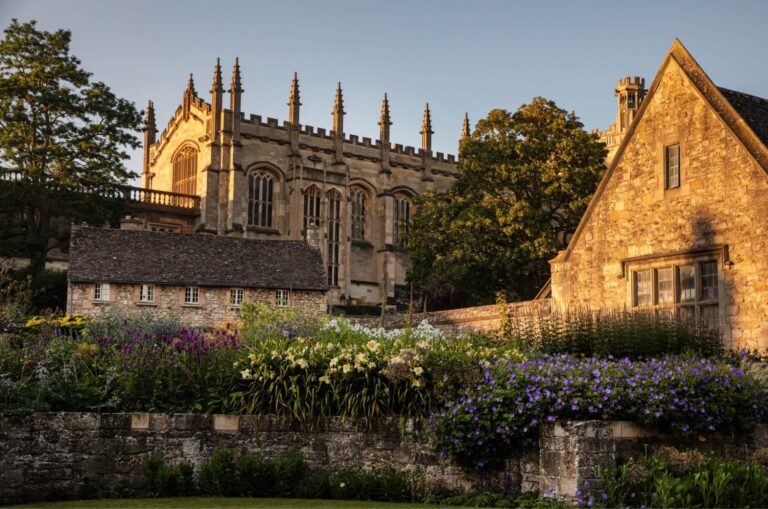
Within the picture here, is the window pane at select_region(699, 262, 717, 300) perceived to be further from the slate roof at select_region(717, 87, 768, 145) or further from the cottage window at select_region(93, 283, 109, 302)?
the cottage window at select_region(93, 283, 109, 302)

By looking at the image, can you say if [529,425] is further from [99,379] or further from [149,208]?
[149,208]

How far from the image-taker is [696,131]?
68.6 ft

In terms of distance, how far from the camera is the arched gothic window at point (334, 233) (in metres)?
71.5

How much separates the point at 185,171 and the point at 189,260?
3105 cm

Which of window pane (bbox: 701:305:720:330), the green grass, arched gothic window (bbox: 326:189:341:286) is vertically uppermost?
arched gothic window (bbox: 326:189:341:286)

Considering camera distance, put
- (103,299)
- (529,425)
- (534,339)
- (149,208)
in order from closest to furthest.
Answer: (529,425)
(534,339)
(103,299)
(149,208)

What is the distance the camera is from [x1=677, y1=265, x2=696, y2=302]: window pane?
68.1ft

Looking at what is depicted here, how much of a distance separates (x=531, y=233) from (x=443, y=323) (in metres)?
10.9

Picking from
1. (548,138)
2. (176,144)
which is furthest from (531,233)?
(176,144)

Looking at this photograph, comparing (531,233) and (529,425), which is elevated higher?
(531,233)

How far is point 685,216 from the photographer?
826 inches

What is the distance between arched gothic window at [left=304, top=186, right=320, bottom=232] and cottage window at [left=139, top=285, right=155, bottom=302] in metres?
30.9

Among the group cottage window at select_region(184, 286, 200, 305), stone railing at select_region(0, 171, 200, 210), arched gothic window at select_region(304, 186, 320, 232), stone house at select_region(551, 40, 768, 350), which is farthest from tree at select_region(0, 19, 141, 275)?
stone house at select_region(551, 40, 768, 350)

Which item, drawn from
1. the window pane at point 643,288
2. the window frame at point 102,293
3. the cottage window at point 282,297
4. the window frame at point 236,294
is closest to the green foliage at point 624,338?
the window pane at point 643,288
